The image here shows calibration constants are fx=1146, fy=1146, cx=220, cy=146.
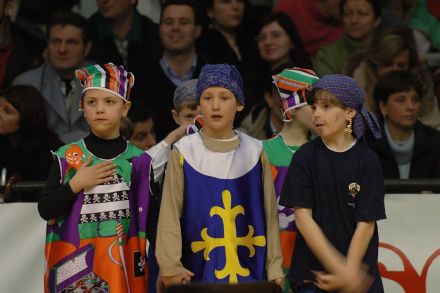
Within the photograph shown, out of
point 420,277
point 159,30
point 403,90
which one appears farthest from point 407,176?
point 159,30

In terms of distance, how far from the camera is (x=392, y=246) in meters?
6.93

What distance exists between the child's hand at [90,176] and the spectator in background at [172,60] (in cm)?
279

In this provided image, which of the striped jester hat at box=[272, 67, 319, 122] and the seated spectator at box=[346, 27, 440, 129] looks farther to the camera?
the seated spectator at box=[346, 27, 440, 129]

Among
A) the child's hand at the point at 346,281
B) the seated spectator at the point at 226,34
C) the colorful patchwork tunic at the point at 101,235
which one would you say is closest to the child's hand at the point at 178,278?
the colorful patchwork tunic at the point at 101,235

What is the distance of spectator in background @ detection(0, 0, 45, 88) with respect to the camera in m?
8.57

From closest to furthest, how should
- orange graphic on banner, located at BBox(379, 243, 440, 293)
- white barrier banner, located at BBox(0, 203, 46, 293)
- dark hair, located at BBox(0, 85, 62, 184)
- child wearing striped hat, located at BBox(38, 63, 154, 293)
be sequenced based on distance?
1. child wearing striped hat, located at BBox(38, 63, 154, 293)
2. orange graphic on banner, located at BBox(379, 243, 440, 293)
3. white barrier banner, located at BBox(0, 203, 46, 293)
4. dark hair, located at BBox(0, 85, 62, 184)

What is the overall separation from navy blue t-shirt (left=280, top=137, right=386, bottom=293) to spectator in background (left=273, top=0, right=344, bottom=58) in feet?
11.5

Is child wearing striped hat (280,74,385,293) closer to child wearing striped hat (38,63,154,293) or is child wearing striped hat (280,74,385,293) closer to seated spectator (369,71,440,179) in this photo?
child wearing striped hat (38,63,154,293)

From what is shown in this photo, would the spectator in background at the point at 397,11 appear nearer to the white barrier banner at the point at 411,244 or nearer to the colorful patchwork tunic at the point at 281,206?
the white barrier banner at the point at 411,244

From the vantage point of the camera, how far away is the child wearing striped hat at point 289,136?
604cm

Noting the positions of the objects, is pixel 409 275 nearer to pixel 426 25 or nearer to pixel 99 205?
pixel 99 205

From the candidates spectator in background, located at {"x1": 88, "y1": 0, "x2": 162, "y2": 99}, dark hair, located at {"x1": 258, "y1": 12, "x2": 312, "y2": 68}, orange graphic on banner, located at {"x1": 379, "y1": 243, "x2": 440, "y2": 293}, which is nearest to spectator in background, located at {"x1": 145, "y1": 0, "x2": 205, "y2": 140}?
spectator in background, located at {"x1": 88, "y1": 0, "x2": 162, "y2": 99}

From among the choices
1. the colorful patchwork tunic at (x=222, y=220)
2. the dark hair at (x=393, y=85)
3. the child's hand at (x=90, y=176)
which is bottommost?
the colorful patchwork tunic at (x=222, y=220)

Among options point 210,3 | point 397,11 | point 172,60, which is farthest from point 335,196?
point 397,11
